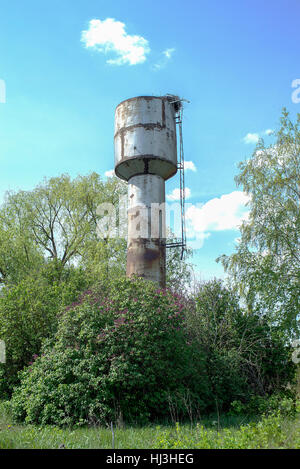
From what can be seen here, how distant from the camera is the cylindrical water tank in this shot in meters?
15.1

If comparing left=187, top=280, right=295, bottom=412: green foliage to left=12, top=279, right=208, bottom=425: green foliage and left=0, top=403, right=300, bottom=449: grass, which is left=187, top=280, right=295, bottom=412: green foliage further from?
left=0, top=403, right=300, bottom=449: grass

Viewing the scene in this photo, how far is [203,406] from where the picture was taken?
1109 centimetres

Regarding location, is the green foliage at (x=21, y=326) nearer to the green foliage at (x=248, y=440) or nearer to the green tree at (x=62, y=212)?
the green foliage at (x=248, y=440)

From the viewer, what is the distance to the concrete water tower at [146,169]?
14672 millimetres

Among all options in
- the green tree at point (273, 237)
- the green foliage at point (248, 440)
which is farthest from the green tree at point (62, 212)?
the green foliage at point (248, 440)

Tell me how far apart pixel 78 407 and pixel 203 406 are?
3.52 metres

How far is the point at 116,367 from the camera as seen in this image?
9.67 metres

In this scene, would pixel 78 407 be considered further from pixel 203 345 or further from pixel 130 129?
pixel 130 129

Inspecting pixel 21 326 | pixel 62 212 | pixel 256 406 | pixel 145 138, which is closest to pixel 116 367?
pixel 256 406

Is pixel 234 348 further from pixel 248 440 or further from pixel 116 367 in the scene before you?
pixel 248 440

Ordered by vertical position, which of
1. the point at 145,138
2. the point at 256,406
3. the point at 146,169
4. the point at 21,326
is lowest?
the point at 256,406

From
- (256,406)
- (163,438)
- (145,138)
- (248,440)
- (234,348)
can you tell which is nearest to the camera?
(248,440)

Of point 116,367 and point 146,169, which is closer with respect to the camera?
point 116,367

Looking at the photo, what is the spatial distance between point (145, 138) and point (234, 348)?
26.5 ft
